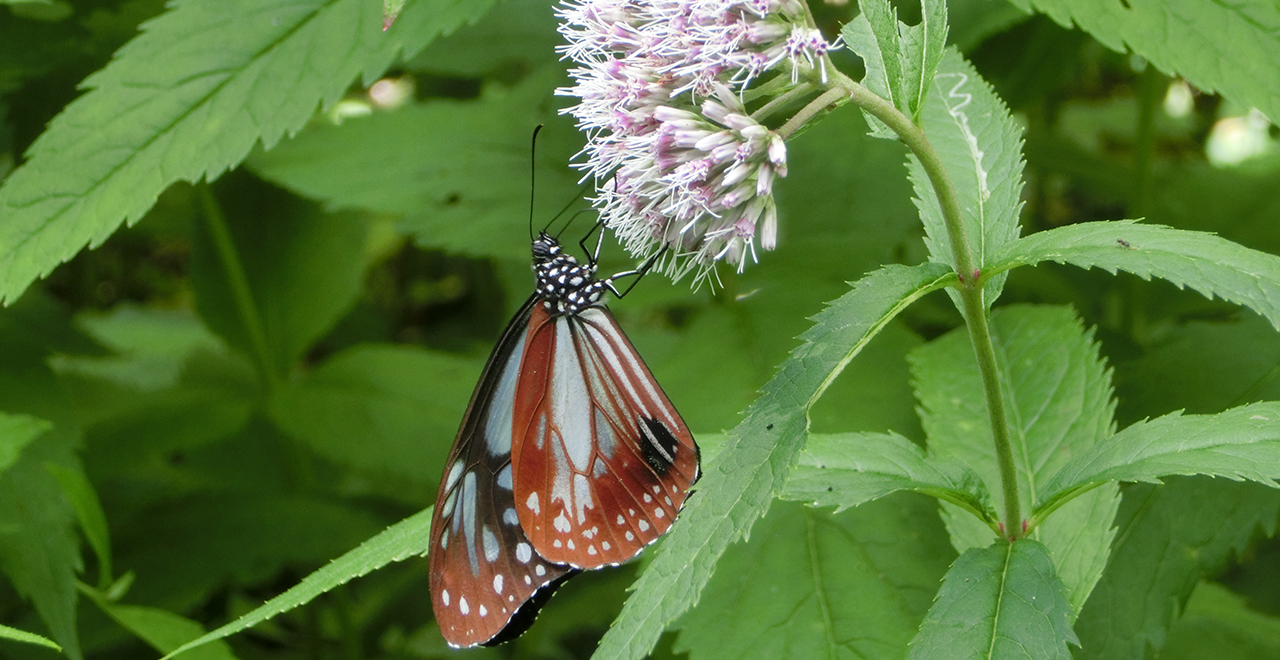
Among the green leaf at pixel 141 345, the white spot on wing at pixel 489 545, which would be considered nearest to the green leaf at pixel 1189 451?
the white spot on wing at pixel 489 545

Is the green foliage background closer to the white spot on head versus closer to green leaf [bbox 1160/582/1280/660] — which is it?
green leaf [bbox 1160/582/1280/660]

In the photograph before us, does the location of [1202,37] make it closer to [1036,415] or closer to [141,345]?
[1036,415]

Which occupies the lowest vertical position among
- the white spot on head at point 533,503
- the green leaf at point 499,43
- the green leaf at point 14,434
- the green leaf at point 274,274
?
the green leaf at point 274,274

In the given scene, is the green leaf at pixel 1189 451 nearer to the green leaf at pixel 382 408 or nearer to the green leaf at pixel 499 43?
the green leaf at pixel 382 408

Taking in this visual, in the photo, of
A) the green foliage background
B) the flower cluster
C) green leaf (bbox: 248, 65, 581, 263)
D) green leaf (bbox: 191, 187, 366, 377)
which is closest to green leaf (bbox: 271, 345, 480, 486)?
the green foliage background

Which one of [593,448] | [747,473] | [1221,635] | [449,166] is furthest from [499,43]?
[1221,635]

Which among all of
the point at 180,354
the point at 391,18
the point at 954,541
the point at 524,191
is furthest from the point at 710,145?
the point at 180,354

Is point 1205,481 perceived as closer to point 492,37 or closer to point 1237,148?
point 492,37
